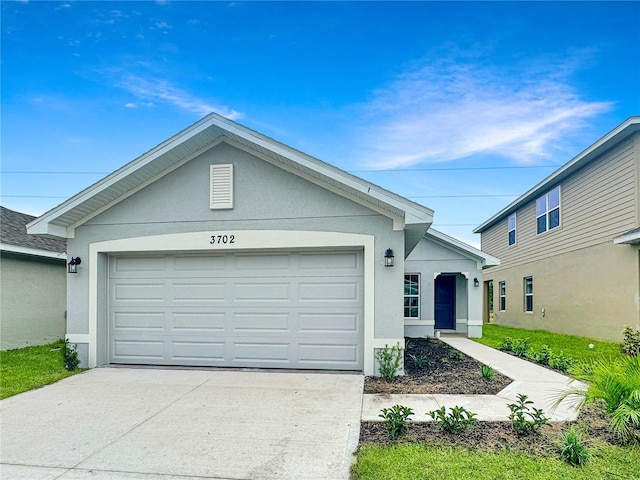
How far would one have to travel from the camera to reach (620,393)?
4.72 metres

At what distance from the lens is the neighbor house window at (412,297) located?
15219 millimetres

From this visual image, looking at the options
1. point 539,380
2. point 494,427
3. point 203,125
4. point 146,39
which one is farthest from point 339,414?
point 146,39

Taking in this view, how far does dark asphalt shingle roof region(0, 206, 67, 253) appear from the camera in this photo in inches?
463

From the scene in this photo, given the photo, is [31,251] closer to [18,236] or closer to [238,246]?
[18,236]

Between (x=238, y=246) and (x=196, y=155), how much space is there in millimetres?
1960

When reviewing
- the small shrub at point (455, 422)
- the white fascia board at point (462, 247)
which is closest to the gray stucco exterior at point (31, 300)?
the small shrub at point (455, 422)

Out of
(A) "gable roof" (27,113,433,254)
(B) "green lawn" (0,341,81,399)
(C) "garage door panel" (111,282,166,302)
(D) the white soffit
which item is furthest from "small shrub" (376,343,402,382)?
(B) "green lawn" (0,341,81,399)

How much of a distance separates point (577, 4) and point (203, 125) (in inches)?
400

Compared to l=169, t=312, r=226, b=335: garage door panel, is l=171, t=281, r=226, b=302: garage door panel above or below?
above

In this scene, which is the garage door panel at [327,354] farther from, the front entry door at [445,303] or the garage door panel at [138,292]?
the front entry door at [445,303]

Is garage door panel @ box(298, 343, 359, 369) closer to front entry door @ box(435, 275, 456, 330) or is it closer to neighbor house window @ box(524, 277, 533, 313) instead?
front entry door @ box(435, 275, 456, 330)

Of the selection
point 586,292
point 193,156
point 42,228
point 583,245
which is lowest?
point 586,292

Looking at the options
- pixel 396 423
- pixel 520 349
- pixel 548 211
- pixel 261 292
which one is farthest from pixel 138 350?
pixel 548 211

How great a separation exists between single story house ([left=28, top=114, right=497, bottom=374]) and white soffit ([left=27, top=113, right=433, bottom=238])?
24 mm
